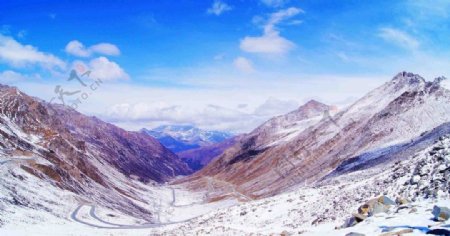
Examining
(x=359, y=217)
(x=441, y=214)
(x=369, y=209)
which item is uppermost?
(x=441, y=214)

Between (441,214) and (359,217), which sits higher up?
(441,214)

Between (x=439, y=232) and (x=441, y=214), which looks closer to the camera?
(x=439, y=232)

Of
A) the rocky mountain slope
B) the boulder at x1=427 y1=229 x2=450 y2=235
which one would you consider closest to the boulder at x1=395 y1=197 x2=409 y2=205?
the rocky mountain slope

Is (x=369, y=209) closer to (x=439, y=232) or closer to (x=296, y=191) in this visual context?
(x=439, y=232)

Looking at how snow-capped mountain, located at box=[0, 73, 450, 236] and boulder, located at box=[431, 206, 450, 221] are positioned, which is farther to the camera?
snow-capped mountain, located at box=[0, 73, 450, 236]

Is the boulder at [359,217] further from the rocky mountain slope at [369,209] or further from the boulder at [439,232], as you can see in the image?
the boulder at [439,232]

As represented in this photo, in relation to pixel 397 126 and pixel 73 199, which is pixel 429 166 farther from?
pixel 397 126

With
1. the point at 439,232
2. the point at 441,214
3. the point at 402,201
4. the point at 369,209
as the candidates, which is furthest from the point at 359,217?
the point at 439,232

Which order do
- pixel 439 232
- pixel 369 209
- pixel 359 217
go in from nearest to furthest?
pixel 439 232
pixel 359 217
pixel 369 209

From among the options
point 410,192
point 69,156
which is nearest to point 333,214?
point 410,192

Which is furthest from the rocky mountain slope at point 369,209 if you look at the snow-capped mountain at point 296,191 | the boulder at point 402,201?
the snow-capped mountain at point 296,191

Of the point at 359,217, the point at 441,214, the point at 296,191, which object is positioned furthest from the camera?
the point at 296,191

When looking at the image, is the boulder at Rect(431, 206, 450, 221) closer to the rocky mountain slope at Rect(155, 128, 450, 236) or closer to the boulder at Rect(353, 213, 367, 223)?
the rocky mountain slope at Rect(155, 128, 450, 236)
